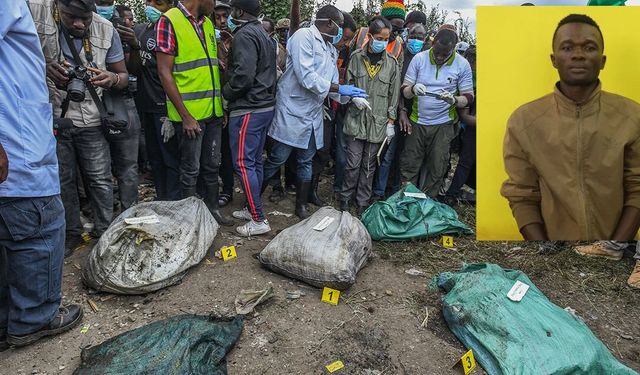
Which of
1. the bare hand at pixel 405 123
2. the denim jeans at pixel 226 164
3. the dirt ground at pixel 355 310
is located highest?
the bare hand at pixel 405 123

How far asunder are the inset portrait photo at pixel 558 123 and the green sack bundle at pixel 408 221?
1.88 m

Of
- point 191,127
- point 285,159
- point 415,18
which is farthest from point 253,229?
point 415,18

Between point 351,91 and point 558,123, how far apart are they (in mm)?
2508

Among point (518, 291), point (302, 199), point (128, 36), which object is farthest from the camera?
point (302, 199)

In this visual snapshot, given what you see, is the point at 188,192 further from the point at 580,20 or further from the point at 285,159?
the point at 580,20

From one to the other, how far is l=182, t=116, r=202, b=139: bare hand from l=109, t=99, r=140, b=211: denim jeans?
1.25 ft

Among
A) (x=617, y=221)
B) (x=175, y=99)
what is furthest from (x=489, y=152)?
(x=175, y=99)

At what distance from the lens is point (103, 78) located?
289 centimetres

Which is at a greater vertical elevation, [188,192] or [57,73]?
[57,73]

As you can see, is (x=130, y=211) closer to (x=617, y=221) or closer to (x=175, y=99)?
(x=175, y=99)

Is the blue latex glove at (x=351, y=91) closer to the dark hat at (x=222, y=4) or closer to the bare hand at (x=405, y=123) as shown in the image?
the bare hand at (x=405, y=123)

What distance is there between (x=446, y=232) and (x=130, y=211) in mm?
2554

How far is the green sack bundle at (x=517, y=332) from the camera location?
202cm

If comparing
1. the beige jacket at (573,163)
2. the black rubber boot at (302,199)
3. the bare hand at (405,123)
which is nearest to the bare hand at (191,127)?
the black rubber boot at (302,199)
